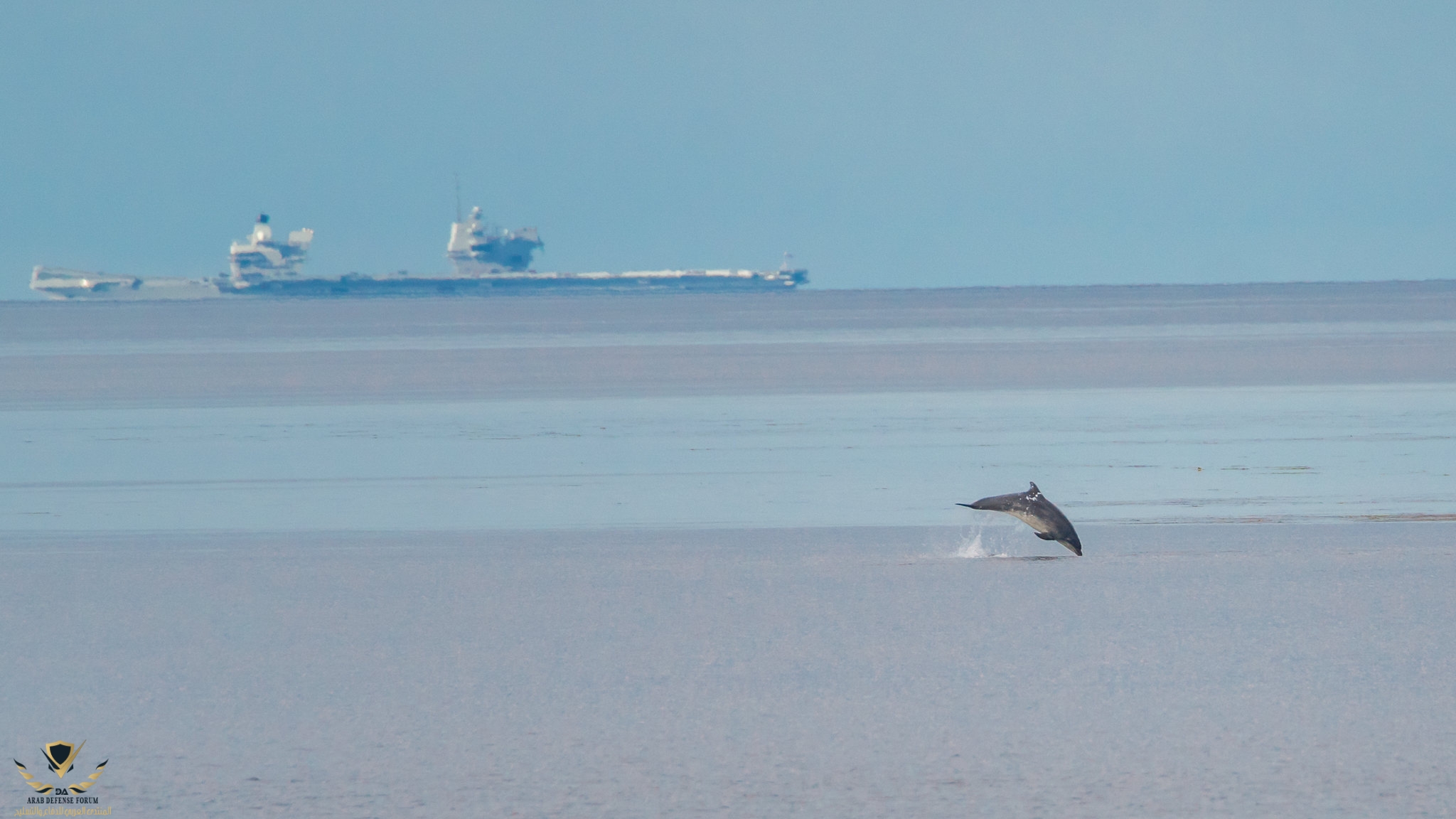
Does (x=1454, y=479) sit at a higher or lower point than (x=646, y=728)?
higher

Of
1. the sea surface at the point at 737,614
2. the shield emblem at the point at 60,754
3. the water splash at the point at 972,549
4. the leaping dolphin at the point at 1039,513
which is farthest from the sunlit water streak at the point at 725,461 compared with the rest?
the shield emblem at the point at 60,754

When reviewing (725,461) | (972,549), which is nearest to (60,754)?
(972,549)

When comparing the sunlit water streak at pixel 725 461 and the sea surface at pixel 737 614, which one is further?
the sunlit water streak at pixel 725 461

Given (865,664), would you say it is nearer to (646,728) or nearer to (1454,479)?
(646,728)

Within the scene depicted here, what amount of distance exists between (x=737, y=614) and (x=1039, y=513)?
2374 mm

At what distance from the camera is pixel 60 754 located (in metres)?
5.47

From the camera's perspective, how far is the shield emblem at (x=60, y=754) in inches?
210

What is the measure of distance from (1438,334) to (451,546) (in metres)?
42.3

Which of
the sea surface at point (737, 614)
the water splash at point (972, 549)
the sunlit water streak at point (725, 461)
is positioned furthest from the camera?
the sunlit water streak at point (725, 461)

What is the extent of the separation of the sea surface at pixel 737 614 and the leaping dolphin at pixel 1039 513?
0.22 meters

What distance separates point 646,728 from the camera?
585 centimetres

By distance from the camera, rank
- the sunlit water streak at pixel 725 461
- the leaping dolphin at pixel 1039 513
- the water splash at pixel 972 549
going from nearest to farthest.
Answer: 1. the leaping dolphin at pixel 1039 513
2. the water splash at pixel 972 549
3. the sunlit water streak at pixel 725 461

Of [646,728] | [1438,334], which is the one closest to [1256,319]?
[1438,334]

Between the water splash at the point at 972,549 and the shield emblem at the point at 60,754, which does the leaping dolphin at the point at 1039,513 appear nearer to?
the water splash at the point at 972,549
